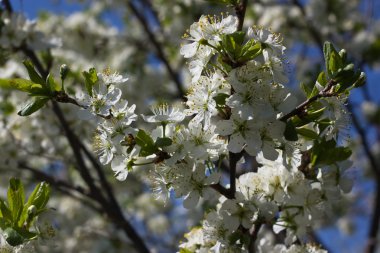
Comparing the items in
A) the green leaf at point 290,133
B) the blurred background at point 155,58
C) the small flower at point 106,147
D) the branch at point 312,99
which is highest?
the blurred background at point 155,58

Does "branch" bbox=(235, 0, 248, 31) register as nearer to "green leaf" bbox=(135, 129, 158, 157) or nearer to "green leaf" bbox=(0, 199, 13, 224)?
"green leaf" bbox=(135, 129, 158, 157)

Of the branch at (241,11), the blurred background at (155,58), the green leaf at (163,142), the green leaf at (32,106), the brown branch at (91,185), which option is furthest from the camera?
the blurred background at (155,58)

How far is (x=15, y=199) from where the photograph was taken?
2.17m

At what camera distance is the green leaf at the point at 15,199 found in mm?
2143

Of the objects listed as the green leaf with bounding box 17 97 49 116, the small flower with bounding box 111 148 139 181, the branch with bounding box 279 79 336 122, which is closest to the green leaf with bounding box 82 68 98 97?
the green leaf with bounding box 17 97 49 116

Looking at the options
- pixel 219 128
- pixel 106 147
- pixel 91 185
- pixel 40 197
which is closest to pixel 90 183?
pixel 91 185

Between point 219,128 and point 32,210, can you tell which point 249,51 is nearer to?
point 219,128

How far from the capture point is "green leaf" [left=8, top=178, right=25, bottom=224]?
7.03ft

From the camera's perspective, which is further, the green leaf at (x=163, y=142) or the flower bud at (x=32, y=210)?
the flower bud at (x=32, y=210)

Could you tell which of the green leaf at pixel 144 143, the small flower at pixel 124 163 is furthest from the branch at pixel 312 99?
the small flower at pixel 124 163

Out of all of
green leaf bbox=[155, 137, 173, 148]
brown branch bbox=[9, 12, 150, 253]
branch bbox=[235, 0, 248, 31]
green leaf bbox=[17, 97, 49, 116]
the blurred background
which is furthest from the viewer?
the blurred background

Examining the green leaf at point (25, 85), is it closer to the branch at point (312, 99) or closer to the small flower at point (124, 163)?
the small flower at point (124, 163)

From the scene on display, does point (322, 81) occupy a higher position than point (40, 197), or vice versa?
point (322, 81)

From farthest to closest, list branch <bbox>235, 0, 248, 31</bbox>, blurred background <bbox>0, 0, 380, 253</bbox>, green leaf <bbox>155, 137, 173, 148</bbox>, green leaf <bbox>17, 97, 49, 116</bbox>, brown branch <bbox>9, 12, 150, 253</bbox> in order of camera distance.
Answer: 1. blurred background <bbox>0, 0, 380, 253</bbox>
2. brown branch <bbox>9, 12, 150, 253</bbox>
3. branch <bbox>235, 0, 248, 31</bbox>
4. green leaf <bbox>17, 97, 49, 116</bbox>
5. green leaf <bbox>155, 137, 173, 148</bbox>
